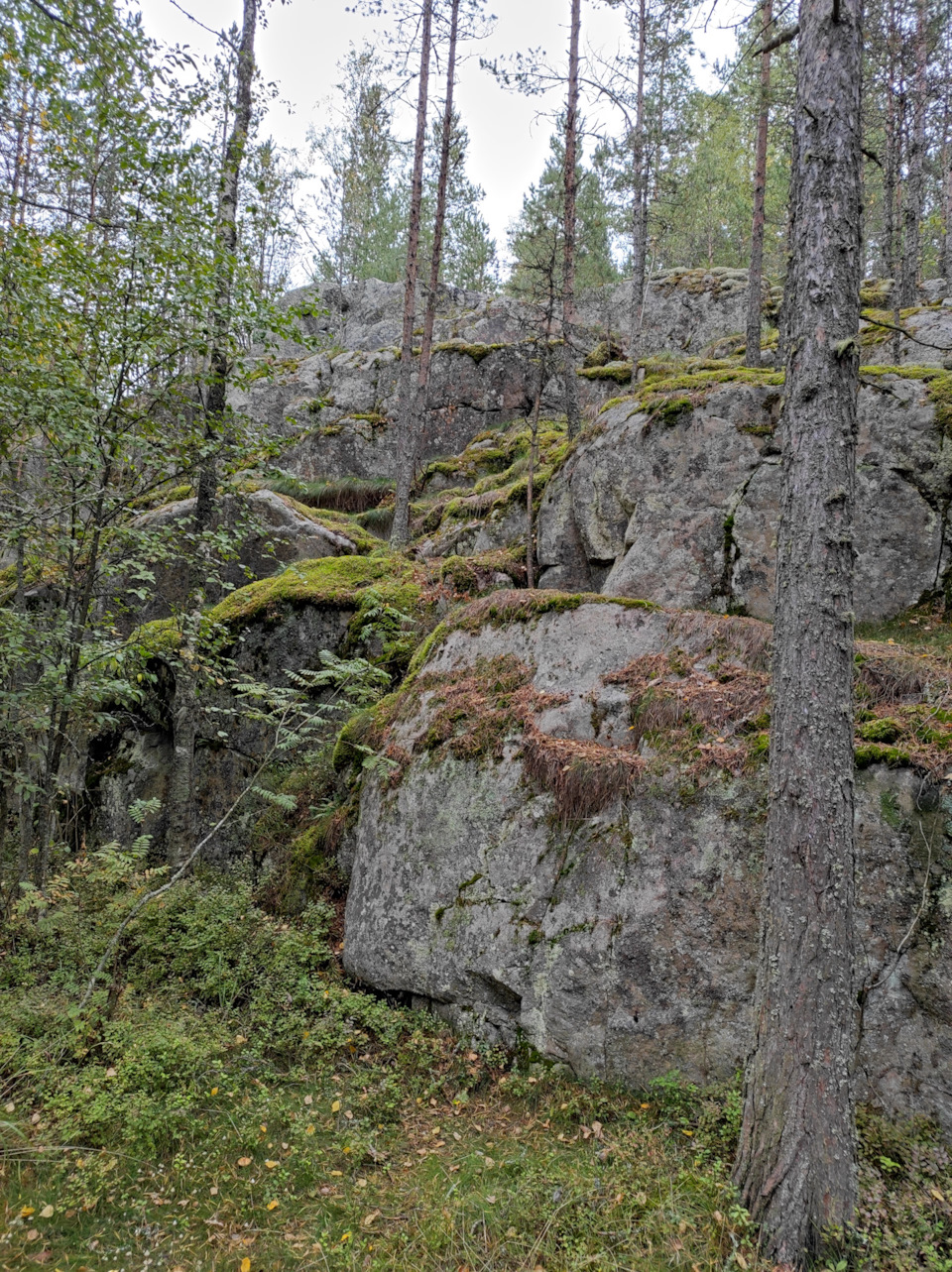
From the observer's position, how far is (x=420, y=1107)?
4973 mm

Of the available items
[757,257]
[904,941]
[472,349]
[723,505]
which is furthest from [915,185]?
[904,941]

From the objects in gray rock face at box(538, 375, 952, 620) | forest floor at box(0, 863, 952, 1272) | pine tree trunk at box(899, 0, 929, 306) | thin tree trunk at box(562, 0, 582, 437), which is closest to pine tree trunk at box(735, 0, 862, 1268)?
forest floor at box(0, 863, 952, 1272)

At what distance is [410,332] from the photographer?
48.4 ft

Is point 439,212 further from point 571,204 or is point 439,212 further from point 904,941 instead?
point 904,941

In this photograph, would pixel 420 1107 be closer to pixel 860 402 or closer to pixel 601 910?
pixel 601 910

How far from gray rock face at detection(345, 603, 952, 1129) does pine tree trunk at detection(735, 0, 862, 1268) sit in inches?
35.8

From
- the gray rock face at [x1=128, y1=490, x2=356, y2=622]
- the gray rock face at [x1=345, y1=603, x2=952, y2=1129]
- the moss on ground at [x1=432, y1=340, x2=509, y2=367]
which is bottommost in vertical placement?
the gray rock face at [x1=345, y1=603, x2=952, y2=1129]

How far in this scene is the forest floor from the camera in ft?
11.7

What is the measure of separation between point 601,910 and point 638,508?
6.02 meters

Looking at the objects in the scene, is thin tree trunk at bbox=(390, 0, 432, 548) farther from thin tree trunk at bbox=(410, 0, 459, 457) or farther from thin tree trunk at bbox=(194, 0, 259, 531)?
thin tree trunk at bbox=(194, 0, 259, 531)

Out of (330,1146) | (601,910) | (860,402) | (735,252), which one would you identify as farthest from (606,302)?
(330,1146)

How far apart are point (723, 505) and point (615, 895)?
231 inches

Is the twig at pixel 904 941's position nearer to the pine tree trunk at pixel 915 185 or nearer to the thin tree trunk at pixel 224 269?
the thin tree trunk at pixel 224 269

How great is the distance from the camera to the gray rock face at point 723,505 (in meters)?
7.93
